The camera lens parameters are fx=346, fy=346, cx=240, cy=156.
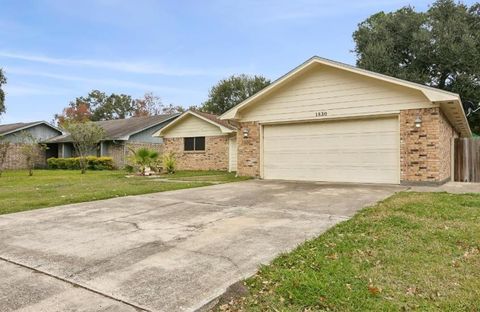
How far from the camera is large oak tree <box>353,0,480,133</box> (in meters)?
25.3

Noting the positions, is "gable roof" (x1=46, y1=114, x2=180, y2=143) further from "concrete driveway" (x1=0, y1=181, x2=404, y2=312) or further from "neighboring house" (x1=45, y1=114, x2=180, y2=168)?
"concrete driveway" (x1=0, y1=181, x2=404, y2=312)

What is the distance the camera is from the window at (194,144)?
19922mm

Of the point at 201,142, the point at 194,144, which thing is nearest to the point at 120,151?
the point at 194,144

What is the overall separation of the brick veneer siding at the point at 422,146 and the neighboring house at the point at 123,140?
1700cm

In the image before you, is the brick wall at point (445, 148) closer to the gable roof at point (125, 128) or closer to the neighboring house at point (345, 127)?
the neighboring house at point (345, 127)

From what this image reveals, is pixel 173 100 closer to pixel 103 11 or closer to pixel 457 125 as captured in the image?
pixel 103 11

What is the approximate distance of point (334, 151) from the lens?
12.1 metres

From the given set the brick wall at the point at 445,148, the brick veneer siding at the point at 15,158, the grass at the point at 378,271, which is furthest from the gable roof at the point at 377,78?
the brick veneer siding at the point at 15,158

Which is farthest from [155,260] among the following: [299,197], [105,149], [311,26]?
[105,149]

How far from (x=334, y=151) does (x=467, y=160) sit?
6.31 metres

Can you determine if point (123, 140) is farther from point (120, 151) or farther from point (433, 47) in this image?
point (433, 47)

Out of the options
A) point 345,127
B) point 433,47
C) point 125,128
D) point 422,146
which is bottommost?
point 422,146

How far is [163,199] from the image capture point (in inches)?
326

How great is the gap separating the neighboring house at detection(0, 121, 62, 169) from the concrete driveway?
21964 mm
